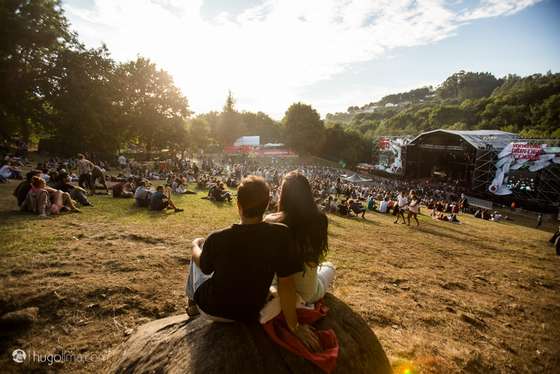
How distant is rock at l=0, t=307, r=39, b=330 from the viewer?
3.33 m

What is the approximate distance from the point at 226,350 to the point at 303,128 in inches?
2377

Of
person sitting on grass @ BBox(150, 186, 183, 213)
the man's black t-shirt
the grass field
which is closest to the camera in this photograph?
the man's black t-shirt

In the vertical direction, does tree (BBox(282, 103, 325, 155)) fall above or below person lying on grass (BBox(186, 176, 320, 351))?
above

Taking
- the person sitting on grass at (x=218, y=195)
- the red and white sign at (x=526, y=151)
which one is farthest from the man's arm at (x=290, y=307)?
the red and white sign at (x=526, y=151)

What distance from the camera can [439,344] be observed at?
3863 mm

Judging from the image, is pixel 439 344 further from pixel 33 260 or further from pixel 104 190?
pixel 104 190

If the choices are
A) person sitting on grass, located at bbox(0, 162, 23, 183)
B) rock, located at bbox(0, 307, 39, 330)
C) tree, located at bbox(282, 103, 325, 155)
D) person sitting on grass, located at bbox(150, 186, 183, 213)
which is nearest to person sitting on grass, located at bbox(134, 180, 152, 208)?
person sitting on grass, located at bbox(150, 186, 183, 213)

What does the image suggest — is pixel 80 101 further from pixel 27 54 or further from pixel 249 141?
pixel 249 141

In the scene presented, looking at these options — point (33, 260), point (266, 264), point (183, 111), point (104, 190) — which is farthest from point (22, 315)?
point (183, 111)

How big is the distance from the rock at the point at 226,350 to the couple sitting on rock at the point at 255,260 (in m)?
0.16

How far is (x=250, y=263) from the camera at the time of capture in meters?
2.13

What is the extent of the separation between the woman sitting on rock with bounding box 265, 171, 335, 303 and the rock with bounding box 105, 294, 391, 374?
53 centimetres

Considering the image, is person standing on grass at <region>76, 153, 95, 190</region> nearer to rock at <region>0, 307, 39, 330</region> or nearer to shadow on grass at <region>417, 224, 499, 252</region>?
rock at <region>0, 307, 39, 330</region>

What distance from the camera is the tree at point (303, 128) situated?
60.4 meters
